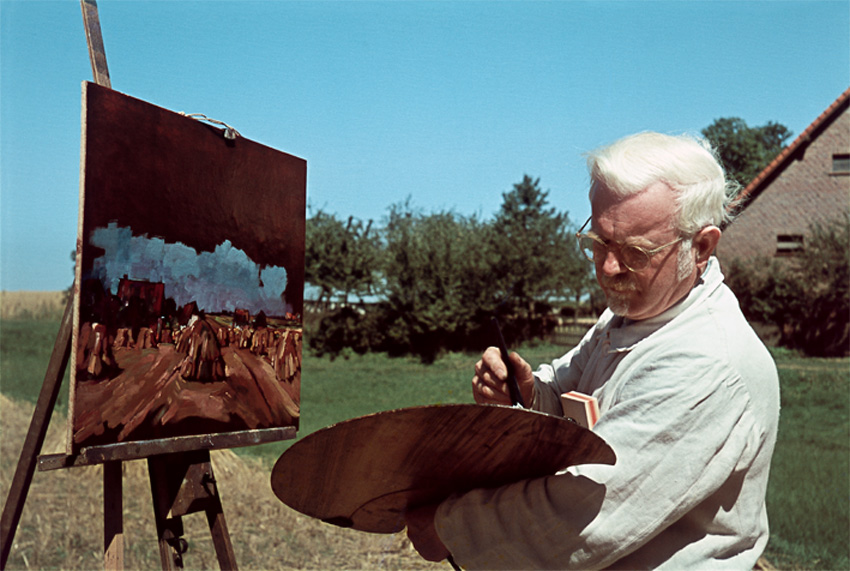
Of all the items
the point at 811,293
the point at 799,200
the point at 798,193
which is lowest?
the point at 811,293

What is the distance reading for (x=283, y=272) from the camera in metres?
3.06

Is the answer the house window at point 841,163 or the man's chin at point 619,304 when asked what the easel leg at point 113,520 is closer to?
the man's chin at point 619,304

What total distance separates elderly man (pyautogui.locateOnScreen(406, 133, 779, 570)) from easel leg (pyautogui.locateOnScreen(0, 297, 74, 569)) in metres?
1.34

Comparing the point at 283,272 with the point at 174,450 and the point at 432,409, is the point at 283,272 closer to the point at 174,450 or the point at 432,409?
the point at 174,450

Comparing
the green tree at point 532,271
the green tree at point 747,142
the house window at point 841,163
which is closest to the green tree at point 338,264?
the green tree at point 532,271

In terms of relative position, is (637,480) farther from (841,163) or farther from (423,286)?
(841,163)

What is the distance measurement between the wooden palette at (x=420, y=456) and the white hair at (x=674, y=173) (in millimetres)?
732

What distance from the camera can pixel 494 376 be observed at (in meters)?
2.13

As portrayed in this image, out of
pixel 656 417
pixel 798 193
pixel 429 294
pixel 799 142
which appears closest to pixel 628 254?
pixel 656 417

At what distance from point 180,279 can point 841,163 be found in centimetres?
2419

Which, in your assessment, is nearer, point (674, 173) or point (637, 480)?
point (637, 480)

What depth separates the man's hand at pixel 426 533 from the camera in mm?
1950

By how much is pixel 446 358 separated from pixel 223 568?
1931 centimetres

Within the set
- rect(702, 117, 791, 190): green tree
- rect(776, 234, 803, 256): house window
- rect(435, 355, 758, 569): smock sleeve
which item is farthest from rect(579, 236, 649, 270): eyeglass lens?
rect(702, 117, 791, 190): green tree
